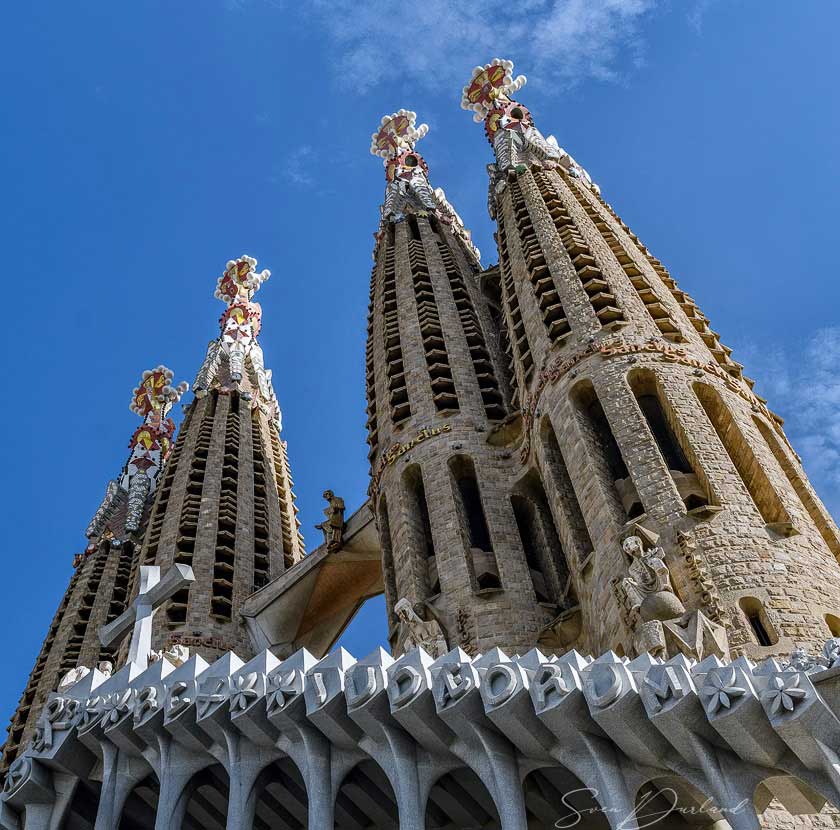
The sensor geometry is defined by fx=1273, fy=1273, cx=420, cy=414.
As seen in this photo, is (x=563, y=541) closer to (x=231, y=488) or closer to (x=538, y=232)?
(x=538, y=232)

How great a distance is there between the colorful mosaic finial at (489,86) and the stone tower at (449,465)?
5.24 m

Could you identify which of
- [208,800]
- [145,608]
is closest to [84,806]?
[208,800]

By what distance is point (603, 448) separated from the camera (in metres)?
24.1

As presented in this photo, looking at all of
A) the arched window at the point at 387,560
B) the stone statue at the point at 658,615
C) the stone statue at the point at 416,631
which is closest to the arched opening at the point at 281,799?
the stone statue at the point at 658,615

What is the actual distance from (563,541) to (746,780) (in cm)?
1130

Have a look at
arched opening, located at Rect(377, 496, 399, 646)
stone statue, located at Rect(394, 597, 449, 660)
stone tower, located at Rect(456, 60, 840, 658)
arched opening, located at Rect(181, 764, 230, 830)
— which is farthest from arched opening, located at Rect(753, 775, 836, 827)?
arched opening, located at Rect(377, 496, 399, 646)

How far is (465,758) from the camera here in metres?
14.7

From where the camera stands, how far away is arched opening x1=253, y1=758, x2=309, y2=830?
1661 centimetres

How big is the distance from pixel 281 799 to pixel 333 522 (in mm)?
18555

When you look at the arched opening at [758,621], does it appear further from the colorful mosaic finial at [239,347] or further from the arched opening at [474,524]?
the colorful mosaic finial at [239,347]

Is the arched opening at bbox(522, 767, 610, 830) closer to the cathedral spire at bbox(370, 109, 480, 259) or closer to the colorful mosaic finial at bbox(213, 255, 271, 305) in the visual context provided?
the cathedral spire at bbox(370, 109, 480, 259)

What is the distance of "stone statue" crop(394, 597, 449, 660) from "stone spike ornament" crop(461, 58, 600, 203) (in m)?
17.1

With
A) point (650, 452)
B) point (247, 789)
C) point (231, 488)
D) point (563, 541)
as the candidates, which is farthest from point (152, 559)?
point (247, 789)

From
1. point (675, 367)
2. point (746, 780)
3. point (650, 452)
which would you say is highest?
point (675, 367)
